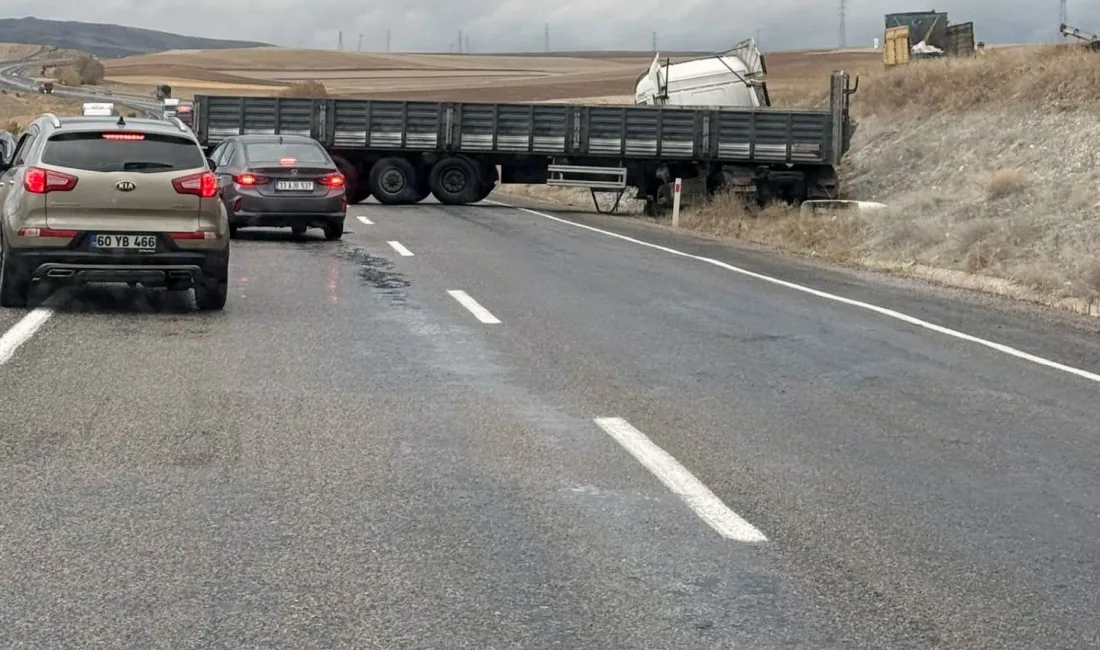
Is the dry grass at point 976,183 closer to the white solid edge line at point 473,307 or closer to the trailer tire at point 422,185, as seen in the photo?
the trailer tire at point 422,185

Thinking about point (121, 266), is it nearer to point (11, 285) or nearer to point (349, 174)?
point (11, 285)

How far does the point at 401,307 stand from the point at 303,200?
781 centimetres

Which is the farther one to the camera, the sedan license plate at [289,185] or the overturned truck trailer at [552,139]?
the overturned truck trailer at [552,139]

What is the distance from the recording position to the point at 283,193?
20625 millimetres

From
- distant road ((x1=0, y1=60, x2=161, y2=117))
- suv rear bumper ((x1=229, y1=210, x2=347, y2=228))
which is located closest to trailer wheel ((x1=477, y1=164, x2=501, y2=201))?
suv rear bumper ((x1=229, y1=210, x2=347, y2=228))

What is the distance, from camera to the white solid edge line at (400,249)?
62.0 ft

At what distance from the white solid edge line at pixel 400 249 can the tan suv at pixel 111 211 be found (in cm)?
649

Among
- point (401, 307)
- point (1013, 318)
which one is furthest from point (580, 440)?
point (1013, 318)

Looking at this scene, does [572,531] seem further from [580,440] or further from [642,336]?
[642,336]

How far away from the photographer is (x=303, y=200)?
2064cm

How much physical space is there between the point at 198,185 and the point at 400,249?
7.44 m

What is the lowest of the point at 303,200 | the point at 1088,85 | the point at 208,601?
the point at 208,601

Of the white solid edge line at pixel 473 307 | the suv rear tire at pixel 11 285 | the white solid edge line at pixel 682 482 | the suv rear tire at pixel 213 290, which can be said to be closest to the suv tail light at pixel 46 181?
the suv rear tire at pixel 11 285

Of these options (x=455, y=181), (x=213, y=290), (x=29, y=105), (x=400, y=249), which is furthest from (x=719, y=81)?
(x=29, y=105)
